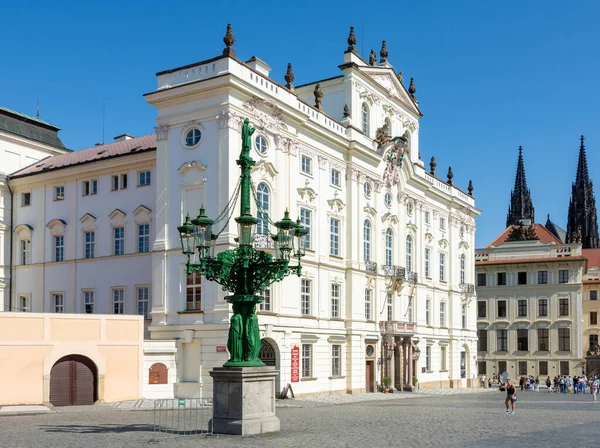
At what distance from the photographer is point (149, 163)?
46562 mm

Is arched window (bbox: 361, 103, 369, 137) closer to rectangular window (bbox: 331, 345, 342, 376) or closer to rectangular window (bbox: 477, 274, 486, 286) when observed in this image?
rectangular window (bbox: 331, 345, 342, 376)

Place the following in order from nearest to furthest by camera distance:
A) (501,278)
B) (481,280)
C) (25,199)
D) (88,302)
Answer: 1. (88,302)
2. (25,199)
3. (501,278)
4. (481,280)

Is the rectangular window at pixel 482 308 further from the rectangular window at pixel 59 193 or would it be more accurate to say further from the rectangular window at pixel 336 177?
the rectangular window at pixel 59 193

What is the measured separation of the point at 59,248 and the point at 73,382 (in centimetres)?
1549

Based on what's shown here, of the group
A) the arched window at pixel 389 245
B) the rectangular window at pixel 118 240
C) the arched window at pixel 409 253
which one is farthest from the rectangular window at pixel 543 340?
the rectangular window at pixel 118 240

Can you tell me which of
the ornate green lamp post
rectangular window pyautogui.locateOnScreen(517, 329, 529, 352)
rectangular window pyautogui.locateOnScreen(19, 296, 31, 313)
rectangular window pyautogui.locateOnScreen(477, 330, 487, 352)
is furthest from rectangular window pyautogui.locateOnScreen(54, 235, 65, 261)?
rectangular window pyautogui.locateOnScreen(517, 329, 529, 352)

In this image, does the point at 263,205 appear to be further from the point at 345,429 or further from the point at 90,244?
the point at 345,429

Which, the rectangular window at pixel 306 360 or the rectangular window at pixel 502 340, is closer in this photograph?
the rectangular window at pixel 306 360

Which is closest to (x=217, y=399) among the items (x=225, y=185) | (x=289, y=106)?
(x=225, y=185)

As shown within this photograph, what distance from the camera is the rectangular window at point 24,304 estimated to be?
51562 mm

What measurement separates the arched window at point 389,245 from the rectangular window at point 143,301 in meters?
17.1

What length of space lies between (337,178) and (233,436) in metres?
28.9

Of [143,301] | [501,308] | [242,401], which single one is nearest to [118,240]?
[143,301]

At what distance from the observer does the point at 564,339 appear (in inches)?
3393
